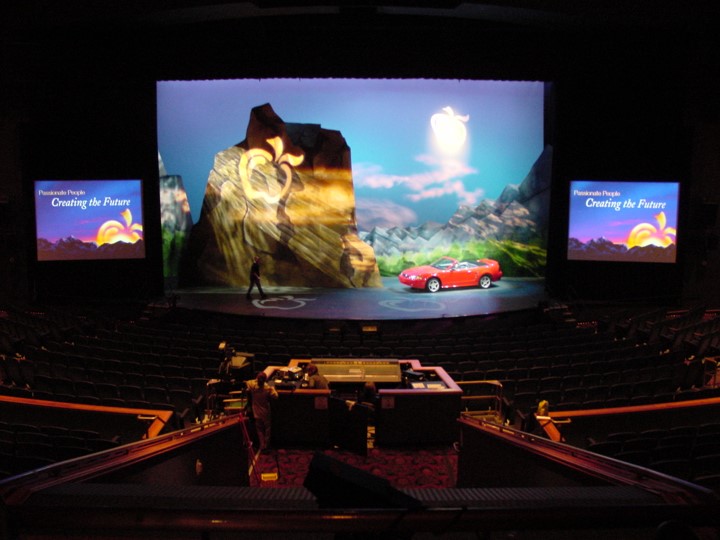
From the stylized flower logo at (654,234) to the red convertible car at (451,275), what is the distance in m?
5.02

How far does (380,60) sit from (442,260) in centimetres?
789

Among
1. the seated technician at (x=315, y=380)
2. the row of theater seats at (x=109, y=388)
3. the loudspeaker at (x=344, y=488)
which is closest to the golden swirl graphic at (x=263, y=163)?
the row of theater seats at (x=109, y=388)

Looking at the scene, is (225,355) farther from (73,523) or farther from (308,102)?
(308,102)

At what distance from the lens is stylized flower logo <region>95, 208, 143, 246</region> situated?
1777cm

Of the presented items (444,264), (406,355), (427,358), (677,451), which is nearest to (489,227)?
(444,264)

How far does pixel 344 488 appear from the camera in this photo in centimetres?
166

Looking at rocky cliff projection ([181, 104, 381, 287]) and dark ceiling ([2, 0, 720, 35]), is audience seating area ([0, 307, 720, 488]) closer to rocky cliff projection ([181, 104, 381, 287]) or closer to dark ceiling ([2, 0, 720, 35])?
rocky cliff projection ([181, 104, 381, 287])

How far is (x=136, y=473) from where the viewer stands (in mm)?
3082

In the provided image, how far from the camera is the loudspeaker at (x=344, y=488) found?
5.34 feet

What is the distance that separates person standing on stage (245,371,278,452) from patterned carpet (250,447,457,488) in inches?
8.2

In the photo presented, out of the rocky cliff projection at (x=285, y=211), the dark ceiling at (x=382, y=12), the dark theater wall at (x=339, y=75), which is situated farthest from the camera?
the rocky cliff projection at (x=285, y=211)

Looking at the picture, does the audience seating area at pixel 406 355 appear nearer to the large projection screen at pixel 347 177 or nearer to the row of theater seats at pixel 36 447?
the row of theater seats at pixel 36 447

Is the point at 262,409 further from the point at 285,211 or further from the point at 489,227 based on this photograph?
the point at 489,227

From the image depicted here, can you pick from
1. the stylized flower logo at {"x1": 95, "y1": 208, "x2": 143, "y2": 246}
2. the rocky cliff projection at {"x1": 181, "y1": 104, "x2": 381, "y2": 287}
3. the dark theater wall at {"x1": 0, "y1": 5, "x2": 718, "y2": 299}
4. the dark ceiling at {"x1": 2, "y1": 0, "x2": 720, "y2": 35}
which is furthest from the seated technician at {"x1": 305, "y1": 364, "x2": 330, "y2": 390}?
the rocky cliff projection at {"x1": 181, "y1": 104, "x2": 381, "y2": 287}
